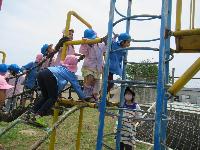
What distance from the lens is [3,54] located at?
6797mm

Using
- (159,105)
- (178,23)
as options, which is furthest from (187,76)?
(178,23)

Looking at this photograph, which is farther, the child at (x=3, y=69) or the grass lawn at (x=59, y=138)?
the grass lawn at (x=59, y=138)

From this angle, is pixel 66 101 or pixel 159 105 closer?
pixel 159 105

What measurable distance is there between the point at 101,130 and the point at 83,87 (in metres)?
1.69

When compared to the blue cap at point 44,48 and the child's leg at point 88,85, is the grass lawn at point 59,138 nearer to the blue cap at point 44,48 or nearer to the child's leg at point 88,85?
the blue cap at point 44,48

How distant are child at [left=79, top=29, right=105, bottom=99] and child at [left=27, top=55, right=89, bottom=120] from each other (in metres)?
0.46

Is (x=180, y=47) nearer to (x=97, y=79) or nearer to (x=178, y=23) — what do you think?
(x=178, y=23)

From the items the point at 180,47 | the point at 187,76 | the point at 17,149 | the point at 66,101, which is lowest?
the point at 17,149

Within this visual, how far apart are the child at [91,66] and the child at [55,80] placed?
46 centimetres

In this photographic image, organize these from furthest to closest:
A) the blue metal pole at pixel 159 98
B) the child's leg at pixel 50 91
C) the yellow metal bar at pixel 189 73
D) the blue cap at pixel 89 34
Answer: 1. the blue cap at pixel 89 34
2. the child's leg at pixel 50 91
3. the blue metal pole at pixel 159 98
4. the yellow metal bar at pixel 189 73

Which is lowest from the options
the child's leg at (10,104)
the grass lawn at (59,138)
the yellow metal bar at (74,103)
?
the grass lawn at (59,138)

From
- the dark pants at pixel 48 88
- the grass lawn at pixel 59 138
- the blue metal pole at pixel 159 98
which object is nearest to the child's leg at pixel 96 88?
the dark pants at pixel 48 88

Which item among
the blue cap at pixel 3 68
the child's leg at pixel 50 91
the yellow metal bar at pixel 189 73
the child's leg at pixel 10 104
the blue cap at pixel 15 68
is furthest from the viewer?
the blue cap at pixel 15 68

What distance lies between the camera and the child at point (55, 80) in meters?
3.95
